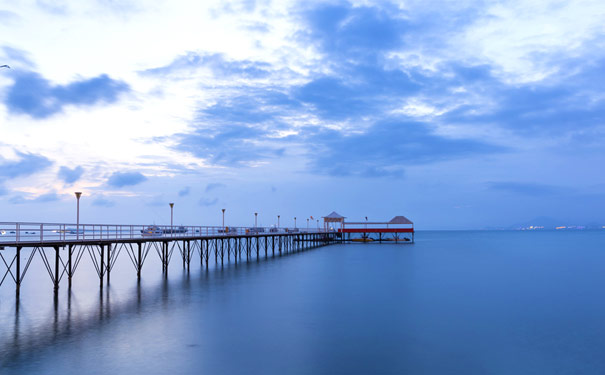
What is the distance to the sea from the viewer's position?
622 inches

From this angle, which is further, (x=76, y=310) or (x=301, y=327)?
(x=76, y=310)

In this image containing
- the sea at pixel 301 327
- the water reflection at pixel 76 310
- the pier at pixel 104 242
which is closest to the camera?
the sea at pixel 301 327

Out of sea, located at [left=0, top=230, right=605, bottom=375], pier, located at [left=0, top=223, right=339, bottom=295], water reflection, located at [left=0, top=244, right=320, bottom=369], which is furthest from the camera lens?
pier, located at [left=0, top=223, right=339, bottom=295]

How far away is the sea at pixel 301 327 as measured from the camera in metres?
15.8

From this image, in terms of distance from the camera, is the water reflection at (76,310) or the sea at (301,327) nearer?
the sea at (301,327)

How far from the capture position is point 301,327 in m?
21.3

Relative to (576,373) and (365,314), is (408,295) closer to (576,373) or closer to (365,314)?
(365,314)

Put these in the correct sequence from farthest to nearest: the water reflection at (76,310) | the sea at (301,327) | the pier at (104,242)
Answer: the pier at (104,242) → the water reflection at (76,310) → the sea at (301,327)

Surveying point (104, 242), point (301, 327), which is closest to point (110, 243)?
point (104, 242)

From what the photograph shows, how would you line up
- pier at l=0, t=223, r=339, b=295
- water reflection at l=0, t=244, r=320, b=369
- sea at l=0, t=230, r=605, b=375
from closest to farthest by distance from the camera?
sea at l=0, t=230, r=605, b=375 < water reflection at l=0, t=244, r=320, b=369 < pier at l=0, t=223, r=339, b=295

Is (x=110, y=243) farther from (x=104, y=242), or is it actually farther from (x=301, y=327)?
(x=301, y=327)

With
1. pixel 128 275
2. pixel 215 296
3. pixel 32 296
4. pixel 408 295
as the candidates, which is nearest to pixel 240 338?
pixel 215 296

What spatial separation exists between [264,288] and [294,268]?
14.6 meters

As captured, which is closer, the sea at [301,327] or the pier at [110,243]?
the sea at [301,327]
